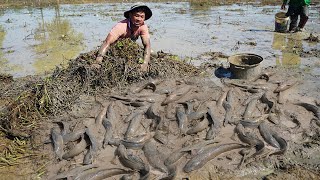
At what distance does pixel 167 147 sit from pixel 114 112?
142 cm

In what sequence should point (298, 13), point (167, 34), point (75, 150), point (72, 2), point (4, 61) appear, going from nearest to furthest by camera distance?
1. point (75, 150)
2. point (4, 61)
3. point (298, 13)
4. point (167, 34)
5. point (72, 2)

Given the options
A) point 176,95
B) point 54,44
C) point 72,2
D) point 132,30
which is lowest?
point 176,95

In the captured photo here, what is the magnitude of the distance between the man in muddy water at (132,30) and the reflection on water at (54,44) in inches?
91.2

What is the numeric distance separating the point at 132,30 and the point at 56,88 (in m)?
2.24

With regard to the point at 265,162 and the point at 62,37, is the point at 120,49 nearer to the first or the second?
the point at 265,162

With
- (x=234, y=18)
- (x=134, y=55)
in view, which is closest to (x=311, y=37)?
(x=234, y=18)

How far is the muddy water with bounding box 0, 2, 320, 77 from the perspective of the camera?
962 cm

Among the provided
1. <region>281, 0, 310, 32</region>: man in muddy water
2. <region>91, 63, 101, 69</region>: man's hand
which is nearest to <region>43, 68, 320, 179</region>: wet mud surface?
<region>91, 63, 101, 69</region>: man's hand

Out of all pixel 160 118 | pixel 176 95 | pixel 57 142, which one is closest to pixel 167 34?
pixel 176 95

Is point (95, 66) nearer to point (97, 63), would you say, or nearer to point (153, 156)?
point (97, 63)

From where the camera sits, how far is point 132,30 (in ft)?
22.7

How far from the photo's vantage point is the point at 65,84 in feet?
20.7

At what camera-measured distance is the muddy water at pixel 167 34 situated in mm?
9625

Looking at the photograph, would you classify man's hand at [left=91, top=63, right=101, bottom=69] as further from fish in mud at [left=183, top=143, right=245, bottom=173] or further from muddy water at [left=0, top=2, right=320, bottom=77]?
fish in mud at [left=183, top=143, right=245, bottom=173]
